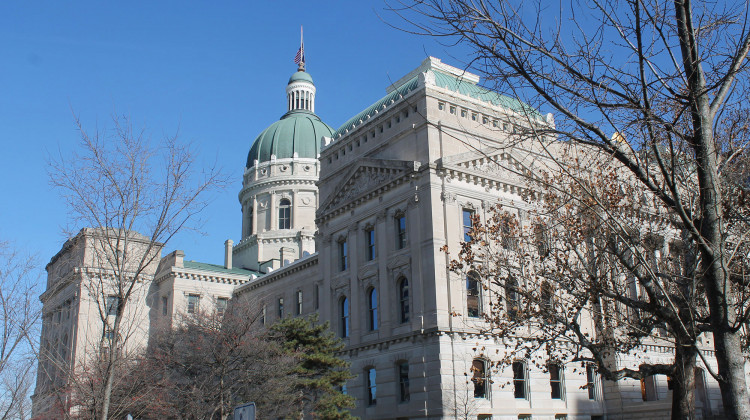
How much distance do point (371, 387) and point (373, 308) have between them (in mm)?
4242

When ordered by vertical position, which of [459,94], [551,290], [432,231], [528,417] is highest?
[459,94]

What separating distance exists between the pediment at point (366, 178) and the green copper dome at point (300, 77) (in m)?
43.9

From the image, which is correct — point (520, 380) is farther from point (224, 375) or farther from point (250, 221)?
point (250, 221)

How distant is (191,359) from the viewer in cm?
2983

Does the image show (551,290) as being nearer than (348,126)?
Yes

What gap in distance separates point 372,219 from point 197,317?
1134 cm

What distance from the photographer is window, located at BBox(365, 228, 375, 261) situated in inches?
1588

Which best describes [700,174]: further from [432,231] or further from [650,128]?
[432,231]

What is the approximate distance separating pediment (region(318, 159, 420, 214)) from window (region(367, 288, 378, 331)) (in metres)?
5.51

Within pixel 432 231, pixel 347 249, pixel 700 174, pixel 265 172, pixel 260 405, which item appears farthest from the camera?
pixel 265 172

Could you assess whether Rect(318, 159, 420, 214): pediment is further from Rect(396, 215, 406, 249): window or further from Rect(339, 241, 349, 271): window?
Rect(339, 241, 349, 271): window

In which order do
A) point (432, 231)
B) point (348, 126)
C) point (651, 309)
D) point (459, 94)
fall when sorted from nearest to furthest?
point (651, 309) < point (432, 231) < point (459, 94) < point (348, 126)

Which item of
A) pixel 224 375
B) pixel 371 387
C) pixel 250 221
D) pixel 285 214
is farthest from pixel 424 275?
pixel 250 221

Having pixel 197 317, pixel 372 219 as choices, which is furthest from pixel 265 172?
pixel 197 317
